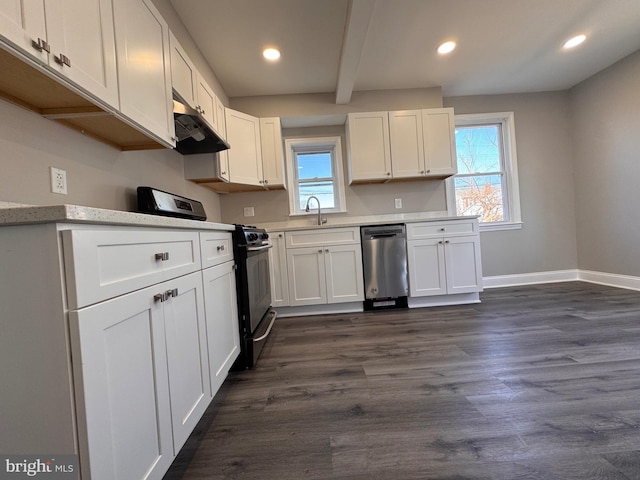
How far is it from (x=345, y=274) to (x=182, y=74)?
2.14 meters

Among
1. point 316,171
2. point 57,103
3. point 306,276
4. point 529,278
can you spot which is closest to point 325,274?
point 306,276

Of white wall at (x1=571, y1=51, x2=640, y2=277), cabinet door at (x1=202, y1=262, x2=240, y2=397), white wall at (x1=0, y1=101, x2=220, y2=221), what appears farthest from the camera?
white wall at (x1=571, y1=51, x2=640, y2=277)

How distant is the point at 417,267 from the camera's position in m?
2.85

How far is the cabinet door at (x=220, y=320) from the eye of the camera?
127 cm

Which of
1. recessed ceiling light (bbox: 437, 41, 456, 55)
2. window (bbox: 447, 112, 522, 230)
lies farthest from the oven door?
window (bbox: 447, 112, 522, 230)

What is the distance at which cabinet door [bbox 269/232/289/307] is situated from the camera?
280 cm

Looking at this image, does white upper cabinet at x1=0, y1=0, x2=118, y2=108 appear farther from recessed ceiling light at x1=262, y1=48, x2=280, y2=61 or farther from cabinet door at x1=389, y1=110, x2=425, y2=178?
cabinet door at x1=389, y1=110, x2=425, y2=178

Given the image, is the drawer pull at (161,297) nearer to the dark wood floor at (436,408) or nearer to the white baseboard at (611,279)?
the dark wood floor at (436,408)

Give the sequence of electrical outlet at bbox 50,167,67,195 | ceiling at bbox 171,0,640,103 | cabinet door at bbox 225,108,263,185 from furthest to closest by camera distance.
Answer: cabinet door at bbox 225,108,263,185 < ceiling at bbox 171,0,640,103 < electrical outlet at bbox 50,167,67,195

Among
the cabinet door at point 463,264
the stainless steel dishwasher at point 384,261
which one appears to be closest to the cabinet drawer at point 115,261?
the stainless steel dishwasher at point 384,261

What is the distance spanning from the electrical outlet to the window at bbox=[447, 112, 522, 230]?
12.6ft

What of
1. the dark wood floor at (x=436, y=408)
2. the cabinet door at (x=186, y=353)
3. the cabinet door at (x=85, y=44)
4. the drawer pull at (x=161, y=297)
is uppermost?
the cabinet door at (x=85, y=44)

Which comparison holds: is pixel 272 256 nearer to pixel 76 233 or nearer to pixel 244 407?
pixel 244 407

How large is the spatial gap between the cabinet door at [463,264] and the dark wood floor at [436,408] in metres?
0.66
